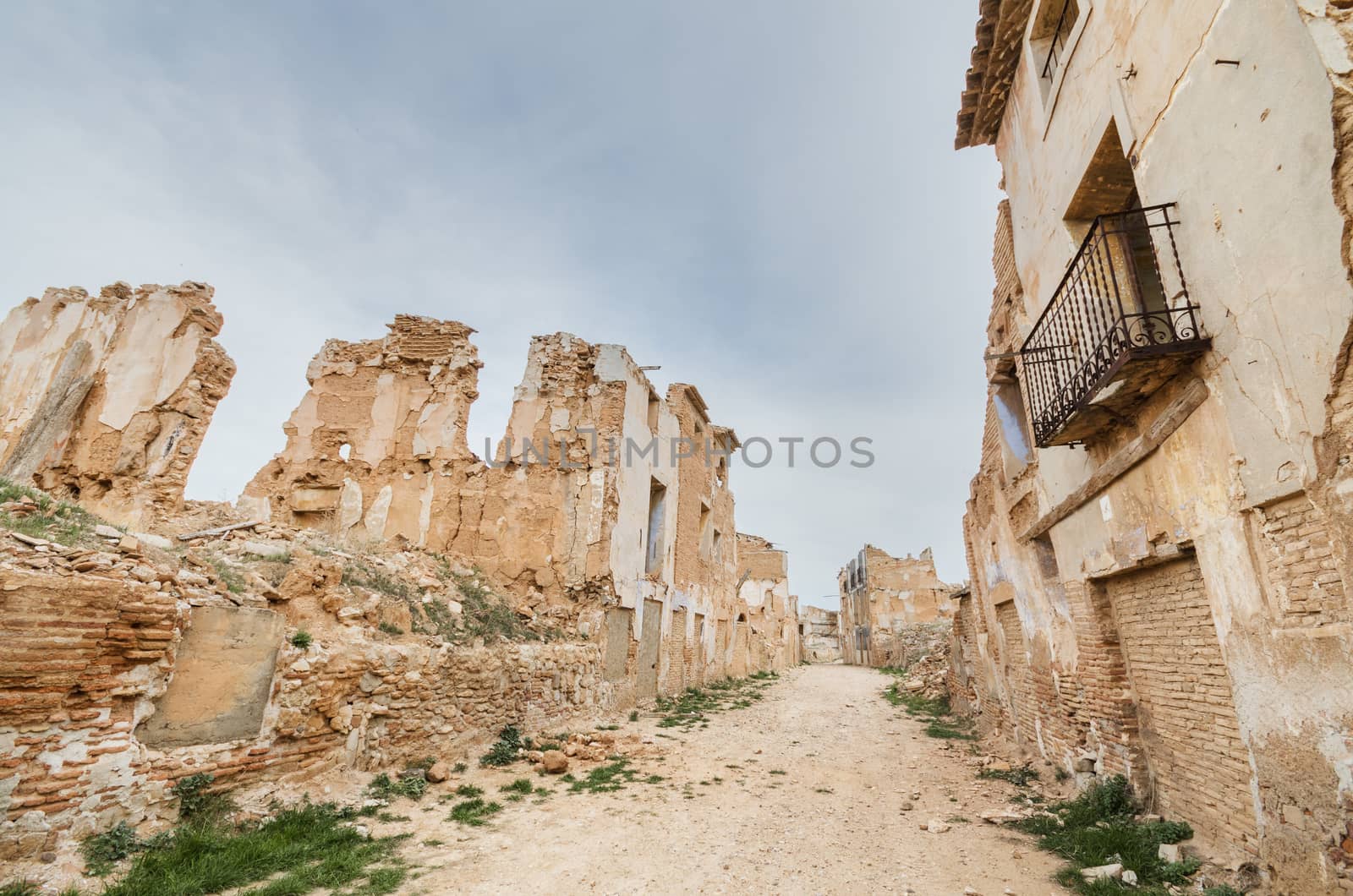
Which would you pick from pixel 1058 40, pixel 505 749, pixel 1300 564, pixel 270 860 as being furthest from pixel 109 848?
pixel 1058 40

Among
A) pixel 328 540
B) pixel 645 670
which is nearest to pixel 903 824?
pixel 328 540

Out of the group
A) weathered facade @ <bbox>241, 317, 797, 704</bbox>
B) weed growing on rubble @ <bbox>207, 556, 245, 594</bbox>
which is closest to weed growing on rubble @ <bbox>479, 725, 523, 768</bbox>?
weathered facade @ <bbox>241, 317, 797, 704</bbox>

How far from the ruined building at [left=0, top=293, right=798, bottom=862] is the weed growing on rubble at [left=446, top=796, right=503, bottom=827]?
116 cm

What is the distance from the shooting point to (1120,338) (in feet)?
17.5

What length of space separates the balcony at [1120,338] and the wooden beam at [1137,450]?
233mm

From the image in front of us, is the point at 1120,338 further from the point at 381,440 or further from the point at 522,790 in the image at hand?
the point at 381,440

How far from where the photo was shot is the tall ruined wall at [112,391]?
11492 millimetres

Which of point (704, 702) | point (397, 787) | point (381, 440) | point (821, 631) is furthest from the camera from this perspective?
point (821, 631)

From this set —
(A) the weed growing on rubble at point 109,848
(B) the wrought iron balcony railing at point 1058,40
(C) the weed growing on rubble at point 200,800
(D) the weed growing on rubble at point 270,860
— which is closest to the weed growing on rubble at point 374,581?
(C) the weed growing on rubble at point 200,800

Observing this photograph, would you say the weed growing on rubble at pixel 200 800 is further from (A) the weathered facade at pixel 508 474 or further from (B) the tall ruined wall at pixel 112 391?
(B) the tall ruined wall at pixel 112 391

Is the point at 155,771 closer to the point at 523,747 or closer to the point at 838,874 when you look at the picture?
the point at 523,747

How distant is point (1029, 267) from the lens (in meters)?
7.54

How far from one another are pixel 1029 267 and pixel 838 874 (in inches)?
275

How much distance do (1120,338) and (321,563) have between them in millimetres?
8433
